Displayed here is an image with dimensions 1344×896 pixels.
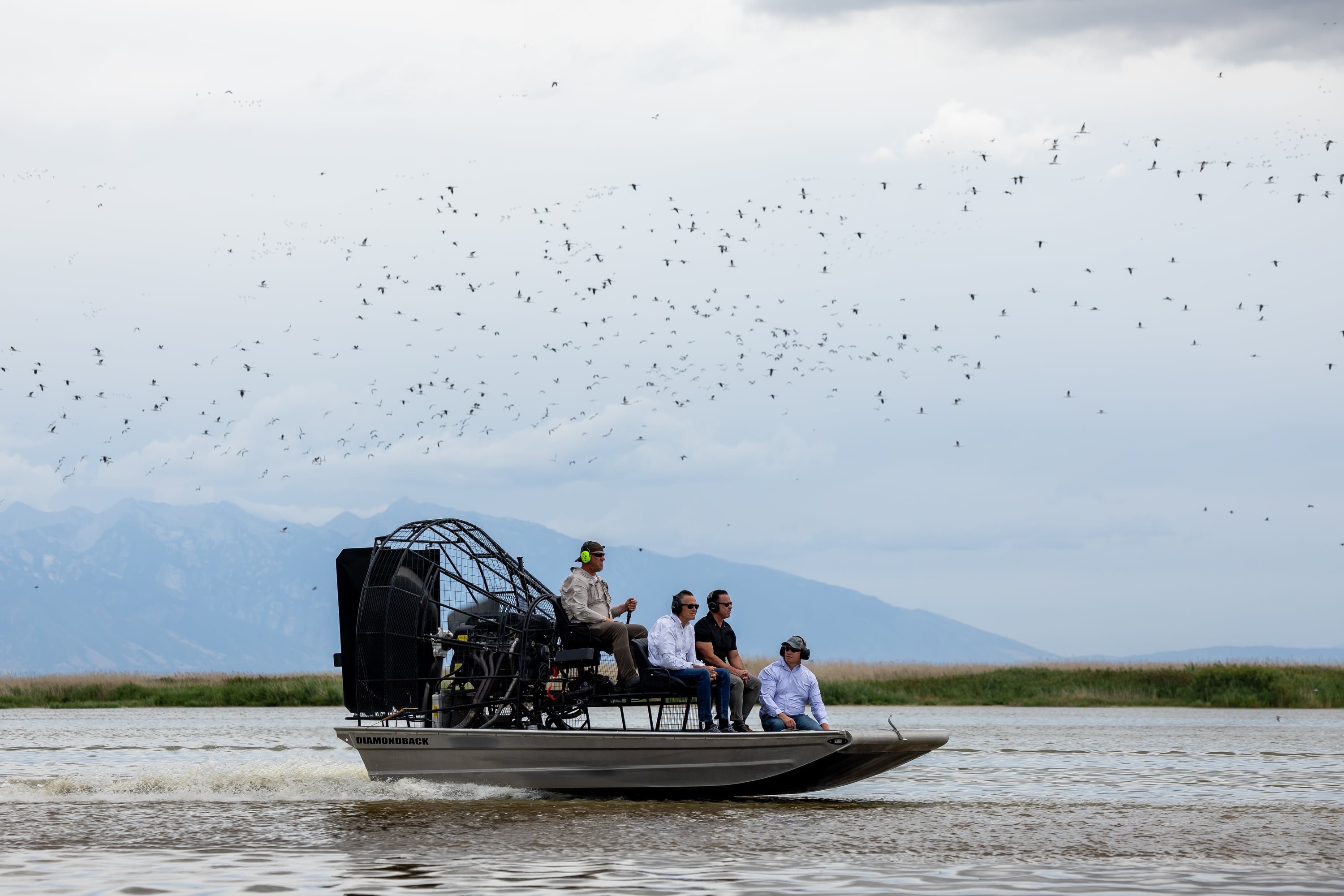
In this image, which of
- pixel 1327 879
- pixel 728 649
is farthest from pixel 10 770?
pixel 1327 879

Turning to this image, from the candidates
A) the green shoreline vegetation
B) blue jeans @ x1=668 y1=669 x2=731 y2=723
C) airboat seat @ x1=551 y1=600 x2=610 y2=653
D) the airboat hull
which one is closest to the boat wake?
the airboat hull

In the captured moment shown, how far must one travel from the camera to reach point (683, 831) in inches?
570

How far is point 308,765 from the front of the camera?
22.4 metres

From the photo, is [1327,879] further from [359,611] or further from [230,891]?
[359,611]

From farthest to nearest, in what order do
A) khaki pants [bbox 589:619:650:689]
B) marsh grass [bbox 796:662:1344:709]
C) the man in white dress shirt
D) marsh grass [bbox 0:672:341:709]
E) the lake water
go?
marsh grass [bbox 0:672:341:709] < marsh grass [bbox 796:662:1344:709] < the man in white dress shirt < khaki pants [bbox 589:619:650:689] < the lake water

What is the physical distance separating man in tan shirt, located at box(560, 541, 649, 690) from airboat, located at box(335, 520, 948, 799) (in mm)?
175

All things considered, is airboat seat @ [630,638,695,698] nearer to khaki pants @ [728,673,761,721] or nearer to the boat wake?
khaki pants @ [728,673,761,721]

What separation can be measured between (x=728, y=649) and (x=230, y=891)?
7088mm

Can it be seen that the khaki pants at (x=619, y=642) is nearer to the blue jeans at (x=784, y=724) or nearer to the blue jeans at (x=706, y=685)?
the blue jeans at (x=706, y=685)

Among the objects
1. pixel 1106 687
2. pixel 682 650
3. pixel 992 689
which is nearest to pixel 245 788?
pixel 682 650

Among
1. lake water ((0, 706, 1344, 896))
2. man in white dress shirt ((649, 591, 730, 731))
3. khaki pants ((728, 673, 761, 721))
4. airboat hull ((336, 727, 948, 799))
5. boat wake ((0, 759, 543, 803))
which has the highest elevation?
man in white dress shirt ((649, 591, 730, 731))

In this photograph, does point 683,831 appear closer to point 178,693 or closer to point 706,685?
point 706,685

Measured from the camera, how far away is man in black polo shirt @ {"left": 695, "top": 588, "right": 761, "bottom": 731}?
1683 cm

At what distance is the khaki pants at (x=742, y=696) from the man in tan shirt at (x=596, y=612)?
1.18 metres
